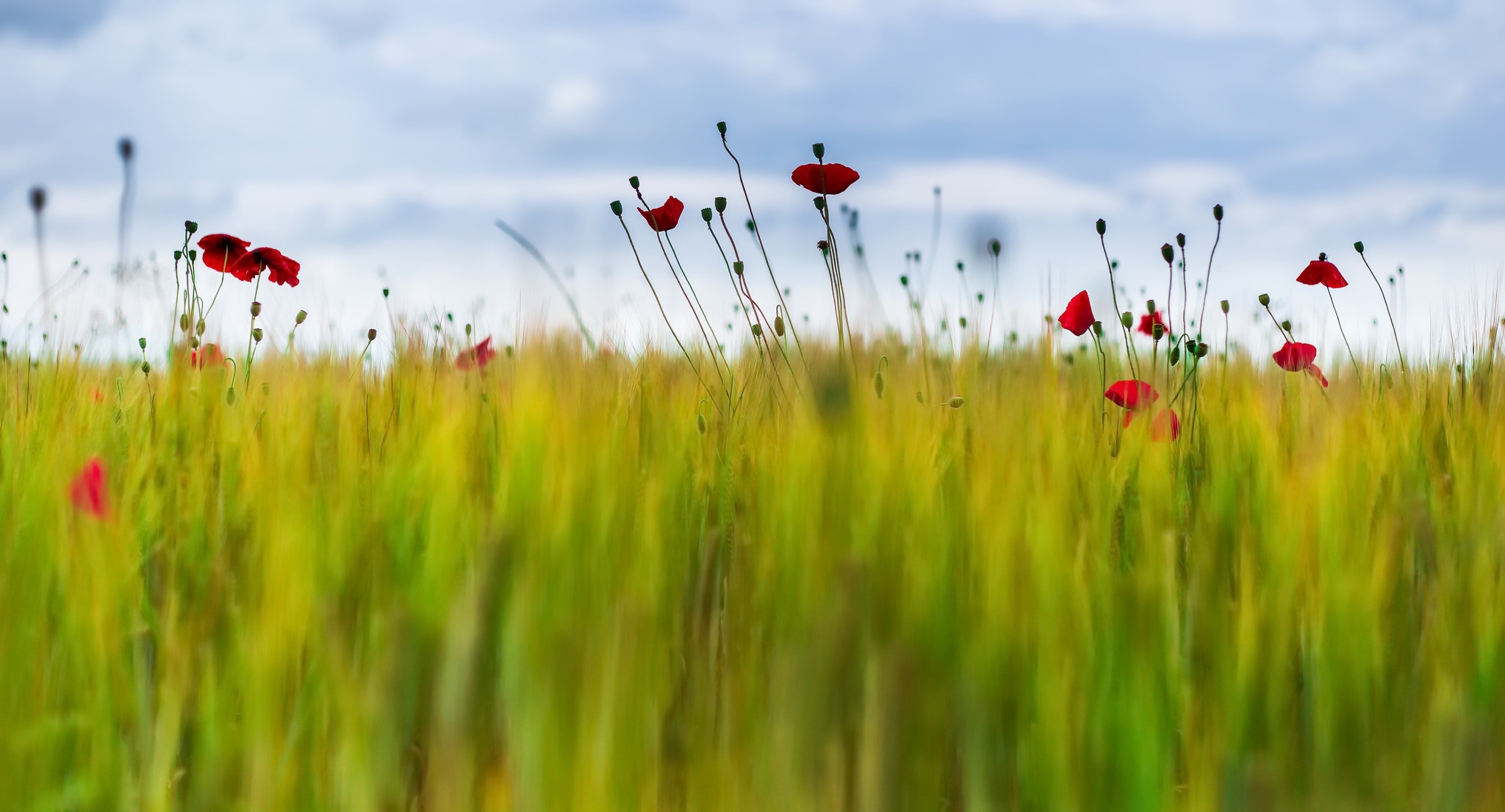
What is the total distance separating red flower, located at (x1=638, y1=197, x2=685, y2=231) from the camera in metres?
1.86

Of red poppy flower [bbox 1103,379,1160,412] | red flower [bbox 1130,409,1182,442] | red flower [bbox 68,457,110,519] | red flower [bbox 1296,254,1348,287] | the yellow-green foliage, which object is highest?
red flower [bbox 1296,254,1348,287]

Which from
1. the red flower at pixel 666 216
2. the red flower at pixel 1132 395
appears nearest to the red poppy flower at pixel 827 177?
the red flower at pixel 666 216

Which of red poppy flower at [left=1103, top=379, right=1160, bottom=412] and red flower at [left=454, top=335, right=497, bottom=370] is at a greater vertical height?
red flower at [left=454, top=335, right=497, bottom=370]

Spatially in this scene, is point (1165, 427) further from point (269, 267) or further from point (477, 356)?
point (269, 267)

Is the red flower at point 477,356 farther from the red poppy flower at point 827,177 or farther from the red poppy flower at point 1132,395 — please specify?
the red poppy flower at point 1132,395

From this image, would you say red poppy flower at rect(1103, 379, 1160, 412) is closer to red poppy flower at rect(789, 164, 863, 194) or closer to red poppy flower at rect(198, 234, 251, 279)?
red poppy flower at rect(789, 164, 863, 194)

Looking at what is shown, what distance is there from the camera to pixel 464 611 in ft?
2.15

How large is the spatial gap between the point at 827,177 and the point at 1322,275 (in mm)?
1204

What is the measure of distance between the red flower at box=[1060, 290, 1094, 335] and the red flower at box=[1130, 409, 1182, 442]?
1.45 ft

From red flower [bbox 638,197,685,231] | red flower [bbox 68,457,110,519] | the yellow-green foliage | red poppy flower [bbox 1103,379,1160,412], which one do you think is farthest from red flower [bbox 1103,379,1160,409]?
red flower [bbox 68,457,110,519]

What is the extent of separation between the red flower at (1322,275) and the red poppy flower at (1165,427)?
910mm

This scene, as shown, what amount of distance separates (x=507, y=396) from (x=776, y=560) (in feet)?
3.22

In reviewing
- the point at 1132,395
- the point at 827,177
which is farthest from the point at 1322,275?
the point at 827,177

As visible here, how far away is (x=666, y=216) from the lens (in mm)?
1862
